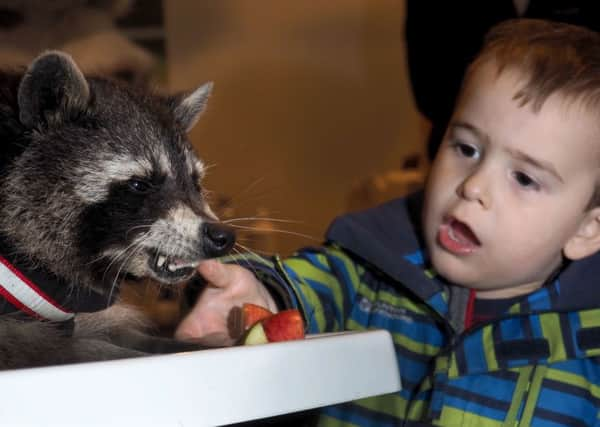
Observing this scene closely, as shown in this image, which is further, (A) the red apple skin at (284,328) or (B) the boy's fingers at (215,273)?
(B) the boy's fingers at (215,273)

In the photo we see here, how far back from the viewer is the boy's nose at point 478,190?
3.48ft

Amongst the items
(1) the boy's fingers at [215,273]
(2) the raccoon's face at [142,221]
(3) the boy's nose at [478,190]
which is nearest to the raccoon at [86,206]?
(2) the raccoon's face at [142,221]

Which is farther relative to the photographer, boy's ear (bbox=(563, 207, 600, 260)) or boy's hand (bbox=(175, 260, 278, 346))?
boy's ear (bbox=(563, 207, 600, 260))

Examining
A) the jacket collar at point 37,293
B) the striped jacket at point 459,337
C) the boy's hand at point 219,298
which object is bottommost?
the striped jacket at point 459,337

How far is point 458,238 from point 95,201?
1.71 feet

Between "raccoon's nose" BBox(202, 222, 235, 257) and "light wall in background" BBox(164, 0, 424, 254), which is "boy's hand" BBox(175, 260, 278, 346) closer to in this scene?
"raccoon's nose" BBox(202, 222, 235, 257)

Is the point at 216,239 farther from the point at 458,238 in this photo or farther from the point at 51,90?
the point at 458,238

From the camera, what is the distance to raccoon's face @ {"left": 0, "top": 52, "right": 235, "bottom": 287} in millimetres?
840

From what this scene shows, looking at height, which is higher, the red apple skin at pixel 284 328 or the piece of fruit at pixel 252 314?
the red apple skin at pixel 284 328

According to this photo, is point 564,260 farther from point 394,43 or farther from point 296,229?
point 394,43

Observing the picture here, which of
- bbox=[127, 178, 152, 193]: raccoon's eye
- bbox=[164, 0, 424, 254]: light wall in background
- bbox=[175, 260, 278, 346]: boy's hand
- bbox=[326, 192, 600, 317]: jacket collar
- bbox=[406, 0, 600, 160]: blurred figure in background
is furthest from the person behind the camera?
bbox=[164, 0, 424, 254]: light wall in background

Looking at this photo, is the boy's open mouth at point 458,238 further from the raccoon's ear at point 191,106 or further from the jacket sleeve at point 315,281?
the raccoon's ear at point 191,106

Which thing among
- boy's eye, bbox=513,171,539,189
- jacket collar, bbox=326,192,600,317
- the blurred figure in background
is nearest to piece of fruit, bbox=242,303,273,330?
jacket collar, bbox=326,192,600,317

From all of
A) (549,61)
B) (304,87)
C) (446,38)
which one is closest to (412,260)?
(549,61)
